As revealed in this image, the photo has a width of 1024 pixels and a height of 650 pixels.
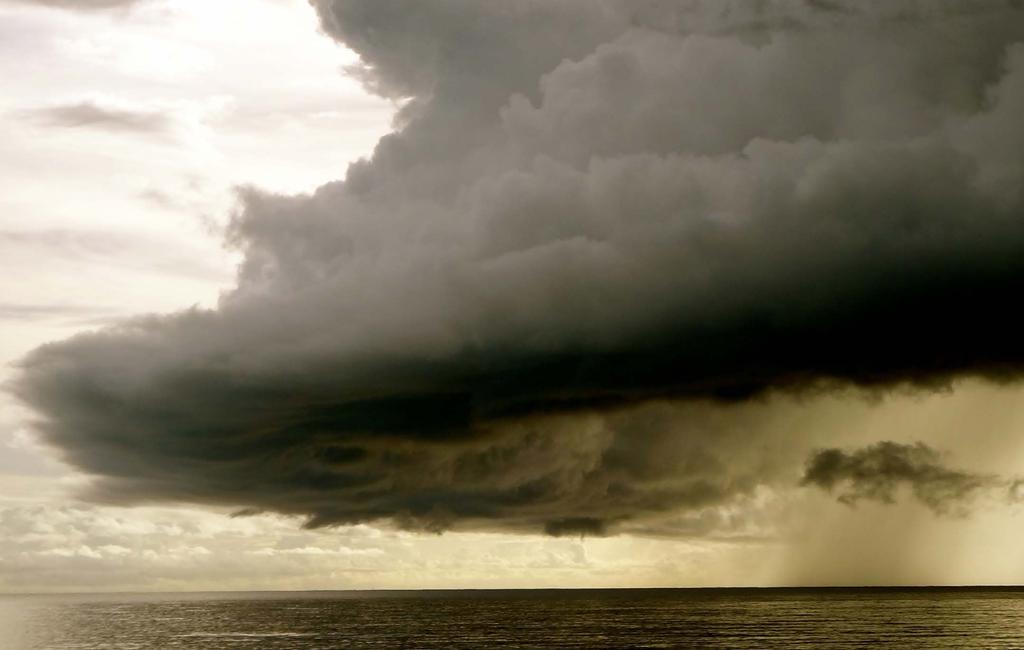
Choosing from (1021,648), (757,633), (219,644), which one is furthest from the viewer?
(757,633)

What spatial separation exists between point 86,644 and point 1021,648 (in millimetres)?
146150

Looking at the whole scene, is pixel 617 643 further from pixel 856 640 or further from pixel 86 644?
pixel 86 644

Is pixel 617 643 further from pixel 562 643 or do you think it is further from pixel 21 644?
pixel 21 644

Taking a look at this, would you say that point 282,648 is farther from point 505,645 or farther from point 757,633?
point 757,633

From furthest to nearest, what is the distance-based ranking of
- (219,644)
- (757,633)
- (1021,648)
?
1. (757,633)
2. (219,644)
3. (1021,648)

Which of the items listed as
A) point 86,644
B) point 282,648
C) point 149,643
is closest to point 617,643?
point 282,648

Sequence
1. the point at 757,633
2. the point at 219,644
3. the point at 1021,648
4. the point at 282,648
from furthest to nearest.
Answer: the point at 757,633 < the point at 219,644 < the point at 282,648 < the point at 1021,648

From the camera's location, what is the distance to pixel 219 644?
566ft

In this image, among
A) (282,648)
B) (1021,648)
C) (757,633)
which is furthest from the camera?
(757,633)

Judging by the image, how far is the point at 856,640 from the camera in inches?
6496

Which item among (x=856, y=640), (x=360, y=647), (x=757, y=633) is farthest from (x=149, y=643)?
(x=856, y=640)

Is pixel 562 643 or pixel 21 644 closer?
pixel 562 643

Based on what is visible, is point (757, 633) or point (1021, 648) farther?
point (757, 633)

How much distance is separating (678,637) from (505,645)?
3337cm
